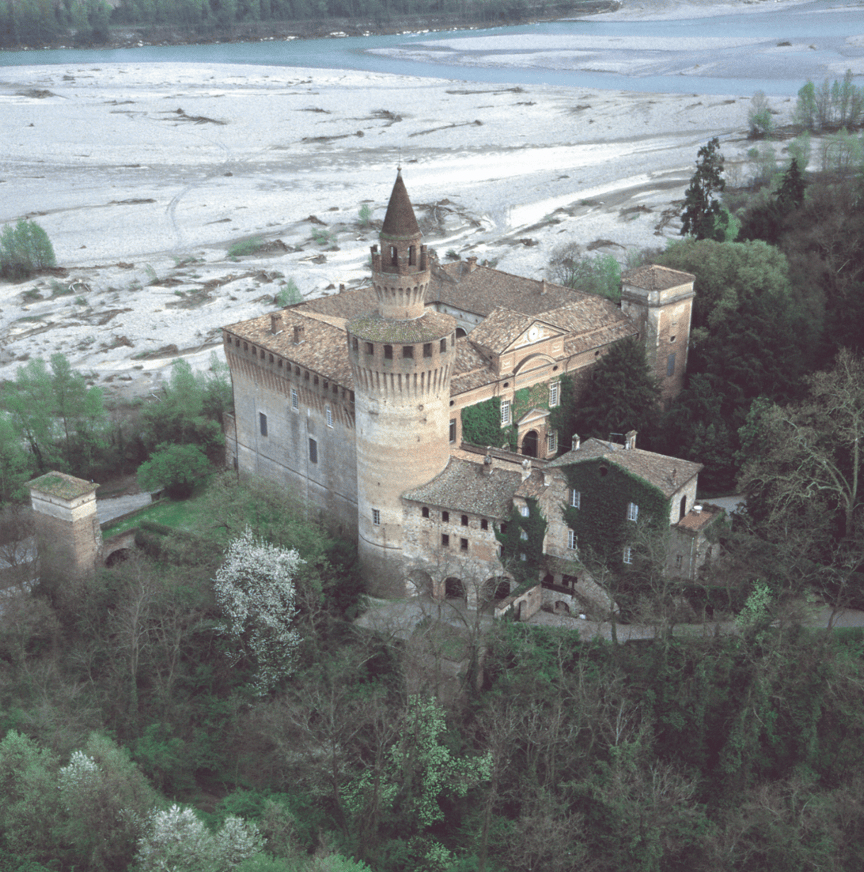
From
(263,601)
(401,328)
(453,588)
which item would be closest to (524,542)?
(453,588)

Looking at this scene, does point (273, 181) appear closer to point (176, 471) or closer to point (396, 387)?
point (176, 471)

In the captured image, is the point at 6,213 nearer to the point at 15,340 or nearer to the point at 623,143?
the point at 15,340

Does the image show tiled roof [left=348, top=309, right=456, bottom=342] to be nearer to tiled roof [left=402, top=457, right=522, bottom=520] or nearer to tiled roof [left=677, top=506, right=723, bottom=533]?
tiled roof [left=402, top=457, right=522, bottom=520]

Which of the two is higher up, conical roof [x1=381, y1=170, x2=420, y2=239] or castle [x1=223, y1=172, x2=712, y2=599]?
conical roof [x1=381, y1=170, x2=420, y2=239]

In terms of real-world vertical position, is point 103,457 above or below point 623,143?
below

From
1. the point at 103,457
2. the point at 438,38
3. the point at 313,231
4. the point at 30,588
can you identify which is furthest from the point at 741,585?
the point at 438,38

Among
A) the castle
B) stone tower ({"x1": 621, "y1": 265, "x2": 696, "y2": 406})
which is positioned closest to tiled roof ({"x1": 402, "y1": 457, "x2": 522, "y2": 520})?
the castle
